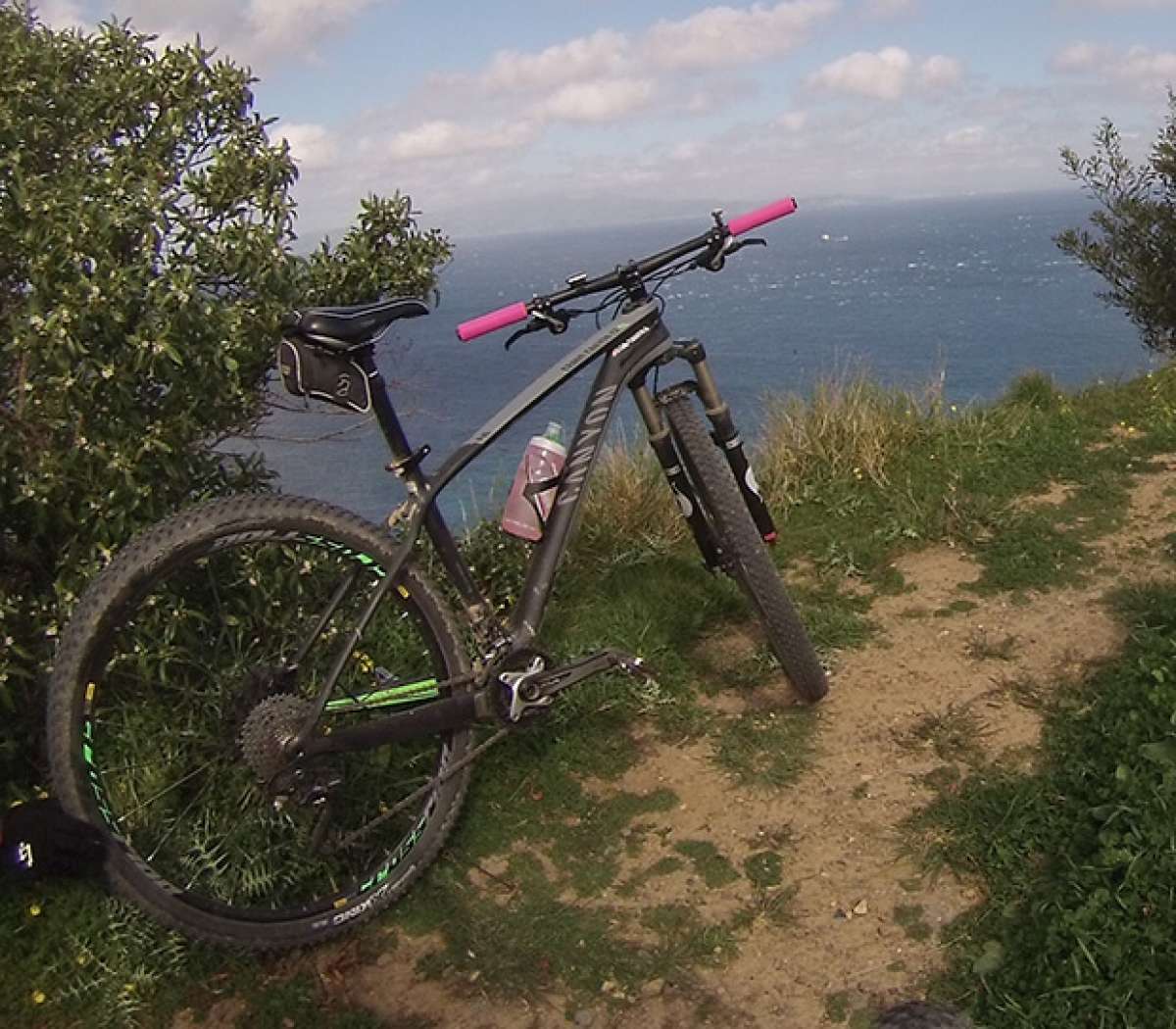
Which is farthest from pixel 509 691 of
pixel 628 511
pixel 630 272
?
pixel 628 511

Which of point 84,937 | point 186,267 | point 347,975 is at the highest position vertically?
point 186,267

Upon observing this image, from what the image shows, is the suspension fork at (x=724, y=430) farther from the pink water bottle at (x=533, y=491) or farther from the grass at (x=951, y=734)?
the grass at (x=951, y=734)

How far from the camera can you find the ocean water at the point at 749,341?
17.6 feet

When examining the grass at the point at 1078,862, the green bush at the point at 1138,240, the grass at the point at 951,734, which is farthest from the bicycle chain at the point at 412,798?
the green bush at the point at 1138,240

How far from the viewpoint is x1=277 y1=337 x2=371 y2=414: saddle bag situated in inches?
117

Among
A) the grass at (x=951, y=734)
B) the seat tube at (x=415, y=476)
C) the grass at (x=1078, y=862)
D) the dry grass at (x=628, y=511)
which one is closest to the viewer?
the grass at (x=1078, y=862)

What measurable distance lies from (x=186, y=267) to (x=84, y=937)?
194 cm

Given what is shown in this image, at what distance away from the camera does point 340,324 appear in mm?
2977

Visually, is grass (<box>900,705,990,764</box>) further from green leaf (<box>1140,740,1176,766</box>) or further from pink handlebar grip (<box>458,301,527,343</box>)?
pink handlebar grip (<box>458,301,527,343</box>)

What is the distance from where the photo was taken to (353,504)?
300 inches

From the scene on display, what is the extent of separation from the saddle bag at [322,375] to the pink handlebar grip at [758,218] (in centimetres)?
142

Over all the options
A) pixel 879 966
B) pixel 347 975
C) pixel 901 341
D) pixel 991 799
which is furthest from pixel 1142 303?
pixel 901 341

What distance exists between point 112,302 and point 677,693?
2536mm

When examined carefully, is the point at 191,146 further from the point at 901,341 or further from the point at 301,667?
the point at 901,341
